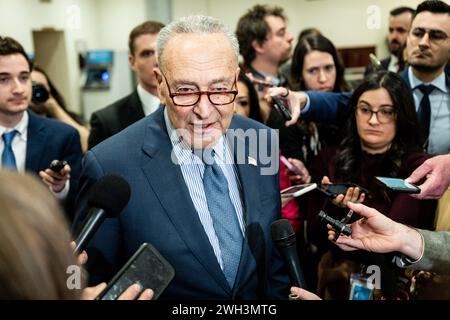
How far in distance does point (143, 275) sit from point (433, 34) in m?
1.46

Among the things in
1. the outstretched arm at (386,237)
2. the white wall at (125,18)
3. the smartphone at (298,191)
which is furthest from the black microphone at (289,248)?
the white wall at (125,18)

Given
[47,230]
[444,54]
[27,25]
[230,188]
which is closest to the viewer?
[47,230]

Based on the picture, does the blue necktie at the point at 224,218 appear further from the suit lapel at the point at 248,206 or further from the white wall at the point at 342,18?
the white wall at the point at 342,18

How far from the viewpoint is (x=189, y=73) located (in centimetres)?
118

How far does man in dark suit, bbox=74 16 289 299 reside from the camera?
1.18m

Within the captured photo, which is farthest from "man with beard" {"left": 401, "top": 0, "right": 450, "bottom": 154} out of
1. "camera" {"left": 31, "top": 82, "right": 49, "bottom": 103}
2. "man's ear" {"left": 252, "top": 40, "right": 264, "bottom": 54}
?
"camera" {"left": 31, "top": 82, "right": 49, "bottom": 103}

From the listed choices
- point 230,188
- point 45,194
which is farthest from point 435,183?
point 45,194

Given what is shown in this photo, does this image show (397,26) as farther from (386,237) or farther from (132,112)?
(386,237)

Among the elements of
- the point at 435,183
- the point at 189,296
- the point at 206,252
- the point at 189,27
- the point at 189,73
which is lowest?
the point at 189,296

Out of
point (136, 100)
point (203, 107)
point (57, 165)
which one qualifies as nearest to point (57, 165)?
point (57, 165)

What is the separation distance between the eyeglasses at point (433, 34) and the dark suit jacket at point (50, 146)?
1519 millimetres

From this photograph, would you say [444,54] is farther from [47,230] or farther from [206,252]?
[47,230]

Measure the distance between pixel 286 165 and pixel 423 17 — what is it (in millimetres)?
772

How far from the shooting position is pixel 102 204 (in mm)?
862
